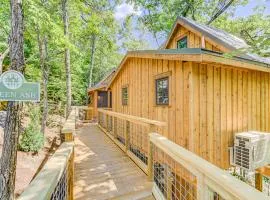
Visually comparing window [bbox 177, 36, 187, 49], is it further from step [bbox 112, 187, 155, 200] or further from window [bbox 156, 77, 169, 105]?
step [bbox 112, 187, 155, 200]

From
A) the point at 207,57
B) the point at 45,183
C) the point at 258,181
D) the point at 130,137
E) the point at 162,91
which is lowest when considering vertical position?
the point at 258,181

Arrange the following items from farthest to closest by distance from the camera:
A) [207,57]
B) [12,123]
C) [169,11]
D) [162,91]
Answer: [169,11] → [162,91] → [207,57] → [12,123]

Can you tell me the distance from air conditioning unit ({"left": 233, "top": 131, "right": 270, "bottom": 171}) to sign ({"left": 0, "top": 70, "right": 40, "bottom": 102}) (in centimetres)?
504

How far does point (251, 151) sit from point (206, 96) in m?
1.77

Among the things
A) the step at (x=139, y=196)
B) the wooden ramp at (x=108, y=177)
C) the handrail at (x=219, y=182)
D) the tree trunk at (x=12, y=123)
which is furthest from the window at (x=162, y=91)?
the handrail at (x=219, y=182)

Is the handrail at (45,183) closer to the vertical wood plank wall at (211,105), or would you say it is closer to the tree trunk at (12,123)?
the tree trunk at (12,123)

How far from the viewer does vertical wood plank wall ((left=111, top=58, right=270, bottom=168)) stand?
547 cm

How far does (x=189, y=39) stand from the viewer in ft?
35.0

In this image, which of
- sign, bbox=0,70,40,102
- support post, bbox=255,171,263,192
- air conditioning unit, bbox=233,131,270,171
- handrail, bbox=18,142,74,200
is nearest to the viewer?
handrail, bbox=18,142,74,200

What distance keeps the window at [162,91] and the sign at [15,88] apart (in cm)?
409

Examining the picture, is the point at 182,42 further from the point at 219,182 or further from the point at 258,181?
the point at 219,182

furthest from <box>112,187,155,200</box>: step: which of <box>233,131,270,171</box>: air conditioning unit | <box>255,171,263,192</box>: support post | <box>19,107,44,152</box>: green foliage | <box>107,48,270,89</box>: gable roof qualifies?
<box>19,107,44,152</box>: green foliage

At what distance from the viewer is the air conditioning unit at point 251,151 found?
5.57 m

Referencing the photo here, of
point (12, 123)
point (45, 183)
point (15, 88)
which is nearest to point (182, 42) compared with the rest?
point (12, 123)
